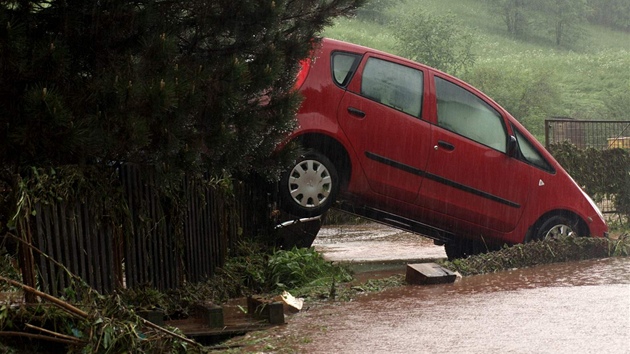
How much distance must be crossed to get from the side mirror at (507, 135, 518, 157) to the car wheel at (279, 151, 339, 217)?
90.3 inches

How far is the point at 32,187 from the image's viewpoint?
628cm

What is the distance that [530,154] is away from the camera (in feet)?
39.8

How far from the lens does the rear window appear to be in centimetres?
1073

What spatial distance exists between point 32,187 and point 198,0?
233cm

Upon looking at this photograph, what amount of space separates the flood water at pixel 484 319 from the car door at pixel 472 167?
1218mm

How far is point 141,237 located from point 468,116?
501 cm

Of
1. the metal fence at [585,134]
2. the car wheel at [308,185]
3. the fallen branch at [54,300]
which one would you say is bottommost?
the fallen branch at [54,300]

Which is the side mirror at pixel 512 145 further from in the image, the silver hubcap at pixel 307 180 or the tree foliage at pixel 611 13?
the tree foliage at pixel 611 13

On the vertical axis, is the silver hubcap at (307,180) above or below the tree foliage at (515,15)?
below

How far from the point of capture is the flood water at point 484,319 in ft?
22.3

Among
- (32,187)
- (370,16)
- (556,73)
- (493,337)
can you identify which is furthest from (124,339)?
(370,16)

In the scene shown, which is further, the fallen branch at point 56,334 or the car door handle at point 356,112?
the car door handle at point 356,112

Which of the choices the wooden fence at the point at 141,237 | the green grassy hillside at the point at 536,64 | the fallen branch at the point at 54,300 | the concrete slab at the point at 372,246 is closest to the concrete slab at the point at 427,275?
the wooden fence at the point at 141,237

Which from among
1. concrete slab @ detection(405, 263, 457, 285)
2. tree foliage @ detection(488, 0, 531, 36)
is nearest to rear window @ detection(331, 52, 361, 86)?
concrete slab @ detection(405, 263, 457, 285)
